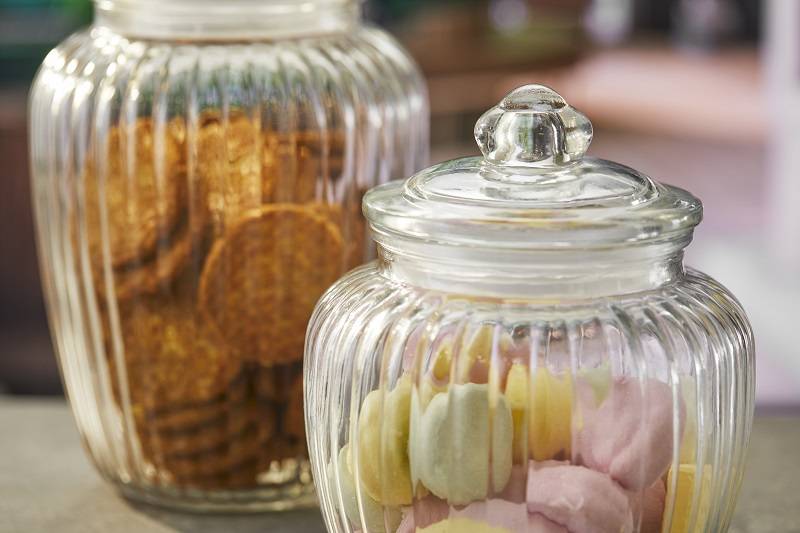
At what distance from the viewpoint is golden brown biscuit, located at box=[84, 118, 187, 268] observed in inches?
21.6

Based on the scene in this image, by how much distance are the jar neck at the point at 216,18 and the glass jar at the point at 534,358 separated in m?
0.15

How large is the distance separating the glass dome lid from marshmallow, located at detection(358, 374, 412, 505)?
0.05 meters

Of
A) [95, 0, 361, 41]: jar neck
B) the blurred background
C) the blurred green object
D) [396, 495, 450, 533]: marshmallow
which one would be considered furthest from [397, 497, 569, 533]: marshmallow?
the blurred green object

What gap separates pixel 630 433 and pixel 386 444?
8 centimetres

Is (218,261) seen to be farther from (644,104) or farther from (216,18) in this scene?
(644,104)

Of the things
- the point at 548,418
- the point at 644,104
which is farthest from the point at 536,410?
the point at 644,104

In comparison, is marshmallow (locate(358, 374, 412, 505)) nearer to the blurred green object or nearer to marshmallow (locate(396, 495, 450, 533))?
marshmallow (locate(396, 495, 450, 533))

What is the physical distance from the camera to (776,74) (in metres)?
2.36

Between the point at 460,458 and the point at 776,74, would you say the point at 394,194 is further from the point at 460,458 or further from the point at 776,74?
the point at 776,74

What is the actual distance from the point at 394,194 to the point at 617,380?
0.34 feet

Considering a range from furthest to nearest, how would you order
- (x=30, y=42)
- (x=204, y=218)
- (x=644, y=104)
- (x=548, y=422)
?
1. (x=644, y=104)
2. (x=30, y=42)
3. (x=204, y=218)
4. (x=548, y=422)

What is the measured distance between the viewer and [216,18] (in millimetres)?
569

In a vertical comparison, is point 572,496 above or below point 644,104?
above

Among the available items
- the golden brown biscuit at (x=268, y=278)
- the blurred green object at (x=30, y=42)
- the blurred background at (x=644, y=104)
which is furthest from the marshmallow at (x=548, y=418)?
the blurred green object at (x=30, y=42)
